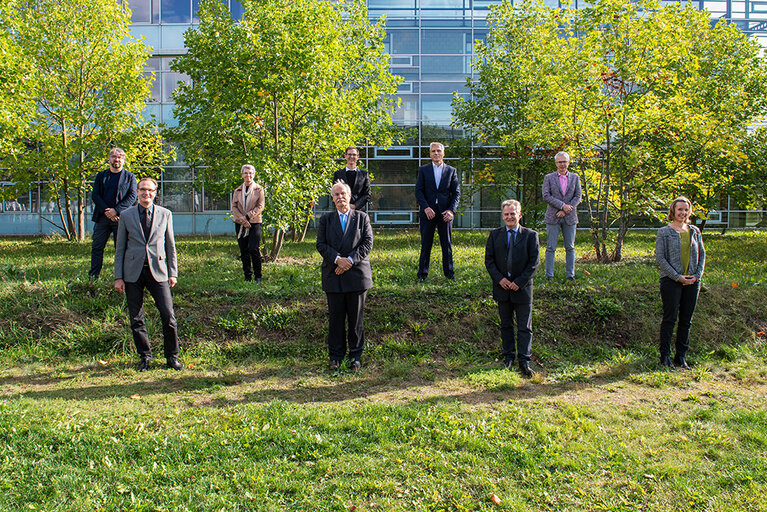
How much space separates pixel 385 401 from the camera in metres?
5.25

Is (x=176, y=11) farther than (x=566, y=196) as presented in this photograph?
Yes

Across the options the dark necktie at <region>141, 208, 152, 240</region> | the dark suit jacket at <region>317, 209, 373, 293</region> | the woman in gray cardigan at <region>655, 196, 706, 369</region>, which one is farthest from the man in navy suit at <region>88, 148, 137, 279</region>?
the woman in gray cardigan at <region>655, 196, 706, 369</region>

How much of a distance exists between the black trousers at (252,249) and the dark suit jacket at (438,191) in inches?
95.0

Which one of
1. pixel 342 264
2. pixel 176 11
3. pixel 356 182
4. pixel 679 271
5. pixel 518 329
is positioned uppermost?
pixel 176 11

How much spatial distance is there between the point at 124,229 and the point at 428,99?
750 inches

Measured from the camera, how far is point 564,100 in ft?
32.9

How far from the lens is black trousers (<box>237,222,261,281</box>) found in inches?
327

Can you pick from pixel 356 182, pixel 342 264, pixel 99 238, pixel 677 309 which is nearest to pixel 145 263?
pixel 342 264

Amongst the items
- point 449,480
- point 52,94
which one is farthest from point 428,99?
point 449,480

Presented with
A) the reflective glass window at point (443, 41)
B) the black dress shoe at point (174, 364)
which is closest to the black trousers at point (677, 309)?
the black dress shoe at point (174, 364)

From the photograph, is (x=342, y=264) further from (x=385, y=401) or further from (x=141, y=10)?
(x=141, y=10)

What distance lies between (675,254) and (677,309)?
2.05 feet

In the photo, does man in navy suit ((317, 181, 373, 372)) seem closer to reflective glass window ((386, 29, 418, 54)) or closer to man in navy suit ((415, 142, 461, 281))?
man in navy suit ((415, 142, 461, 281))

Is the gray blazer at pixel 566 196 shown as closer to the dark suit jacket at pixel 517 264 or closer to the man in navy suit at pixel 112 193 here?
the dark suit jacket at pixel 517 264
